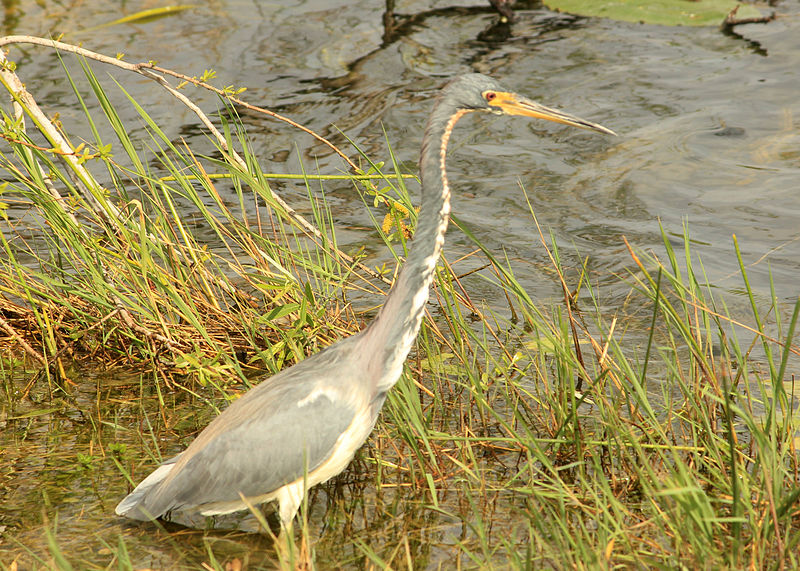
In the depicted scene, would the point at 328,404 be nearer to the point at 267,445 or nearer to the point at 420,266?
the point at 267,445

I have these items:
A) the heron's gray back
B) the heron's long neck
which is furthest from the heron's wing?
the heron's long neck

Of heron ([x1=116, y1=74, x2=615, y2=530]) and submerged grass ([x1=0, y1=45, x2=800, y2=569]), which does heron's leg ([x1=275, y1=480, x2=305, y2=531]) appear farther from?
submerged grass ([x1=0, y1=45, x2=800, y2=569])

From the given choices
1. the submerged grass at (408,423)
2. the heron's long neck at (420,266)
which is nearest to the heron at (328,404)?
the heron's long neck at (420,266)

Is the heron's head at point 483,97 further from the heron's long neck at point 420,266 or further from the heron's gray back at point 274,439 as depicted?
the heron's gray back at point 274,439

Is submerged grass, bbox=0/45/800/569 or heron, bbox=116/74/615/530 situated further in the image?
heron, bbox=116/74/615/530

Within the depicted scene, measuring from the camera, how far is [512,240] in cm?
659

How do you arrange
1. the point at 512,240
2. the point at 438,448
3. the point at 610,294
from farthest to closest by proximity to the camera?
the point at 512,240, the point at 610,294, the point at 438,448

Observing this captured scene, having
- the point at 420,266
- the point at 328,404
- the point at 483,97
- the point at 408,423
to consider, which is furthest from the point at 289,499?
the point at 483,97

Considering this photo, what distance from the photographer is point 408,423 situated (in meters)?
3.56

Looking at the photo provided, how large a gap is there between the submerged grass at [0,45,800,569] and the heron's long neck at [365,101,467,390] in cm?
23

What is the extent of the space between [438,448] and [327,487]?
0.50m

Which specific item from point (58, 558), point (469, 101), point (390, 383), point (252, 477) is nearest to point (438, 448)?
point (390, 383)

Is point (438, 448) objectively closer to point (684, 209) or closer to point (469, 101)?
point (469, 101)

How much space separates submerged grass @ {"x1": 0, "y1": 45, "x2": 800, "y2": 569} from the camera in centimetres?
290
